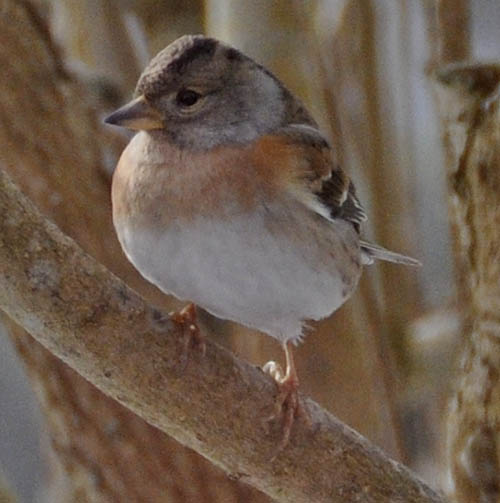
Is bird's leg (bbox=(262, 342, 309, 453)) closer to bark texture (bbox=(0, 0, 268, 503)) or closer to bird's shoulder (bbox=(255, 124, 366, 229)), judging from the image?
bird's shoulder (bbox=(255, 124, 366, 229))

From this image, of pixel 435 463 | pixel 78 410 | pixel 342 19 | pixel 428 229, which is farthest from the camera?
pixel 428 229

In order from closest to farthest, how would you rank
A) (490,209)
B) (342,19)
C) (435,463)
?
(490,209) < (342,19) < (435,463)

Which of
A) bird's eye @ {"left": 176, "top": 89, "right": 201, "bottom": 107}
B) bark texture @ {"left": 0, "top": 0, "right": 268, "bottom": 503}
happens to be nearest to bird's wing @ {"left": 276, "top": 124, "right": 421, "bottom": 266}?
bird's eye @ {"left": 176, "top": 89, "right": 201, "bottom": 107}

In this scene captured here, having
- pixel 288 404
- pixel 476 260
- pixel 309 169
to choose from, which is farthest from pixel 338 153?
pixel 288 404

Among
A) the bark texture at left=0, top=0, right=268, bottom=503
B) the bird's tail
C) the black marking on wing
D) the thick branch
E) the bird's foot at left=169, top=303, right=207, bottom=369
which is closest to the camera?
the thick branch

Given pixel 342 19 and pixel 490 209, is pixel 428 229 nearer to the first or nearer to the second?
pixel 342 19

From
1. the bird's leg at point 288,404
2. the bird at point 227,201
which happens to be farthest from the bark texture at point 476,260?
the bird's leg at point 288,404

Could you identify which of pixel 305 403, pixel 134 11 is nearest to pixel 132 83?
pixel 134 11

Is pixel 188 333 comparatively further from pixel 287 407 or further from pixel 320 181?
pixel 320 181
